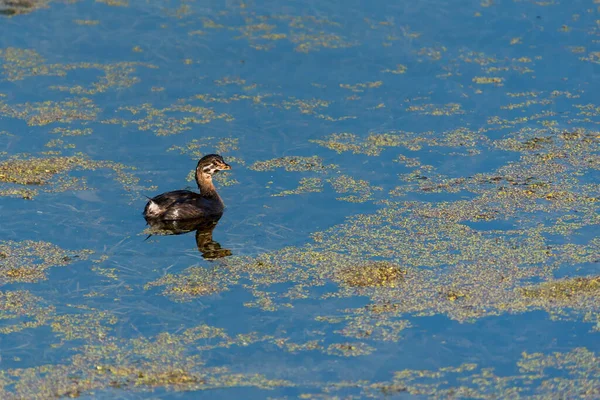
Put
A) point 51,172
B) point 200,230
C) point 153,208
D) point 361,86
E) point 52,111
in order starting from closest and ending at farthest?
point 153,208, point 200,230, point 51,172, point 52,111, point 361,86

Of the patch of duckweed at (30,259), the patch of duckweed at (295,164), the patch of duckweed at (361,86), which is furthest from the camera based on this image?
the patch of duckweed at (361,86)

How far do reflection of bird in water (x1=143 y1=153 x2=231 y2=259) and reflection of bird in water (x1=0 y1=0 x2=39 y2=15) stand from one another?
717cm

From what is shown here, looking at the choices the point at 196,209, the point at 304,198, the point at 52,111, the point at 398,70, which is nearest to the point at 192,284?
the point at 196,209

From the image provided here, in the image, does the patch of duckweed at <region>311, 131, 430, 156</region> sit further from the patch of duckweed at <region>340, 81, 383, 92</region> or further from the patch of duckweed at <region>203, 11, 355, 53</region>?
the patch of duckweed at <region>203, 11, 355, 53</region>

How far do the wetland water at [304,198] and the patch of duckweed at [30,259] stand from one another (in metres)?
0.03

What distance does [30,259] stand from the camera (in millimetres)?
10930

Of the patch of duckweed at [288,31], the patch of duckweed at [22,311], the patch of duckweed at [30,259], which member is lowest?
the patch of duckweed at [22,311]

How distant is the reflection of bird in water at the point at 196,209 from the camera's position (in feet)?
39.6

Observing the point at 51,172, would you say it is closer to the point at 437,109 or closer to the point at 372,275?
the point at 372,275

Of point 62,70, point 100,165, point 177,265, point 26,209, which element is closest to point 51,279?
point 177,265

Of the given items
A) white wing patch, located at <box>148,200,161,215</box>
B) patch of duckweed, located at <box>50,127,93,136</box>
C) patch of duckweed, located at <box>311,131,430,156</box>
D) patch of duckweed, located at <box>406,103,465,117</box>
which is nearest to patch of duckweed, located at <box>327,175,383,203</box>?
patch of duckweed, located at <box>311,131,430,156</box>

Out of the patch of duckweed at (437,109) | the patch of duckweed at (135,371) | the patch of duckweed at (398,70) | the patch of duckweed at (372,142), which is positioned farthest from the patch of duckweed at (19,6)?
the patch of duckweed at (135,371)

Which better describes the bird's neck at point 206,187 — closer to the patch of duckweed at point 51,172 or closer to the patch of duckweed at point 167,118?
the patch of duckweed at point 51,172

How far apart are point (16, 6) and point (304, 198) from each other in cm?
858
